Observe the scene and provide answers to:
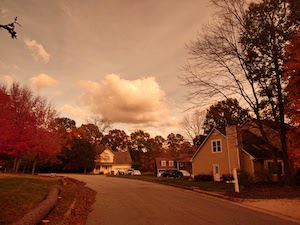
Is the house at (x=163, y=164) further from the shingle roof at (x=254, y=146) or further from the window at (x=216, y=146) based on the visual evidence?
the shingle roof at (x=254, y=146)

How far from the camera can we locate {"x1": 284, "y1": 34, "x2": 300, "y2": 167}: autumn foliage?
1686 centimetres

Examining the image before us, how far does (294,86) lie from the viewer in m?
17.4

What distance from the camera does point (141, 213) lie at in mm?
10266

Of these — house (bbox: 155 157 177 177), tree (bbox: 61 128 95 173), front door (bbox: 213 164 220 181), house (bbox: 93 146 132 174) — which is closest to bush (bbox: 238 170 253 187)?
front door (bbox: 213 164 220 181)

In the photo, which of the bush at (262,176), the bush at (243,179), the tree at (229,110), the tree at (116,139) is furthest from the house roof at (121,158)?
the bush at (243,179)

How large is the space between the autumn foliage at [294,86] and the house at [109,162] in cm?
5340

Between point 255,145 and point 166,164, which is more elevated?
point 255,145

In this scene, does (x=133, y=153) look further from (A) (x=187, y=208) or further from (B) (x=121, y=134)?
(A) (x=187, y=208)

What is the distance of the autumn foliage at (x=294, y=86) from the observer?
16.9m

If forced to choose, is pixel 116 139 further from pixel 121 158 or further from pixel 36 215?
pixel 36 215

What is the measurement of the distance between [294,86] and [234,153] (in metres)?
12.6

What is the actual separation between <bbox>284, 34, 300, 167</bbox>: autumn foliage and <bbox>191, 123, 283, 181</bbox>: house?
7195 millimetres

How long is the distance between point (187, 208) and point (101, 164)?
58668mm

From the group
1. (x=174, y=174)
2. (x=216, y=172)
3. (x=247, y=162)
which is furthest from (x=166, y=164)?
(x=247, y=162)
